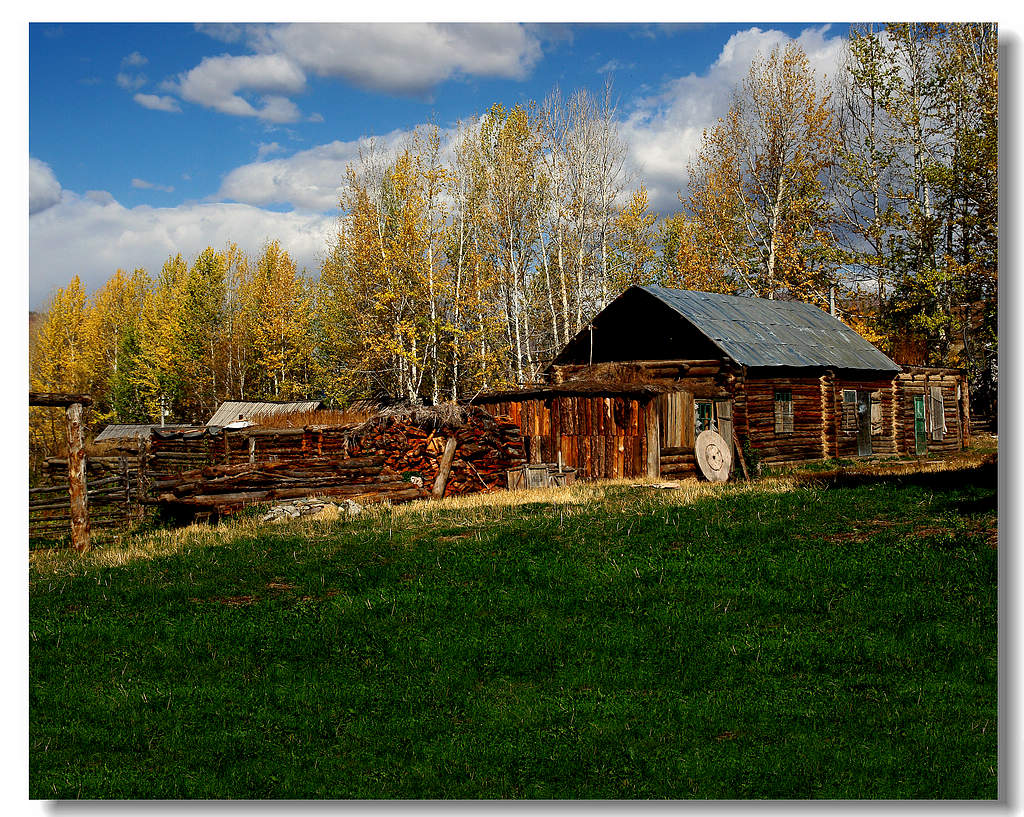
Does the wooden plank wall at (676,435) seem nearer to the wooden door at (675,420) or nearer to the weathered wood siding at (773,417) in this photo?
the wooden door at (675,420)

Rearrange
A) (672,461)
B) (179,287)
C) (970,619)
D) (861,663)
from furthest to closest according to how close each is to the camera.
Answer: (179,287)
(672,461)
(970,619)
(861,663)

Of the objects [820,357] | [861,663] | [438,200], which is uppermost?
[438,200]

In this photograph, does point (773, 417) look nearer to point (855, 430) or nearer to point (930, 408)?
point (855, 430)

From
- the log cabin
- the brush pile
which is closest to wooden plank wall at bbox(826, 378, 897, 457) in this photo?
the log cabin

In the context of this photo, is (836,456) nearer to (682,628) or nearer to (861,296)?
(861,296)

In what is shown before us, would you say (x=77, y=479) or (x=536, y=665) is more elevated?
(x=77, y=479)

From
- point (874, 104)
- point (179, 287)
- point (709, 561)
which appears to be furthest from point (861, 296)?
point (179, 287)

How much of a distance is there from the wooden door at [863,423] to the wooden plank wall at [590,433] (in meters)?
11.8

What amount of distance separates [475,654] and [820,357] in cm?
2198

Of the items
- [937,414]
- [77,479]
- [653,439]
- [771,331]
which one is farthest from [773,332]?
[77,479]

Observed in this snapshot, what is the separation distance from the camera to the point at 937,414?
31.0 metres

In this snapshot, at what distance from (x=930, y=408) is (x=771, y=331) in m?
9.02

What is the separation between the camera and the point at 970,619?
7.55 m

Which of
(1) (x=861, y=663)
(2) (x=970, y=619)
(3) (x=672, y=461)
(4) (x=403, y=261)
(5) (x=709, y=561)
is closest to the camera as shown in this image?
(1) (x=861, y=663)
